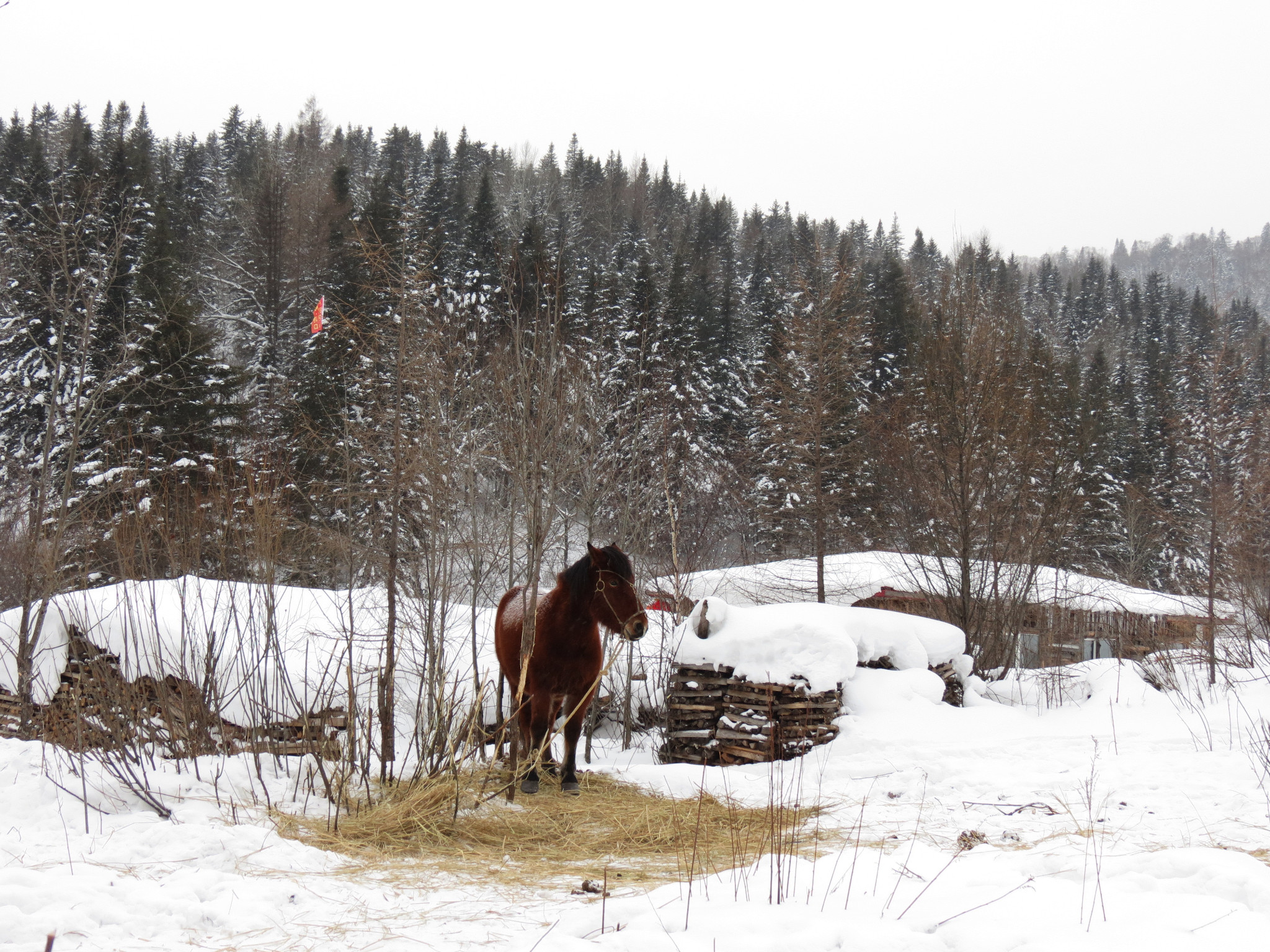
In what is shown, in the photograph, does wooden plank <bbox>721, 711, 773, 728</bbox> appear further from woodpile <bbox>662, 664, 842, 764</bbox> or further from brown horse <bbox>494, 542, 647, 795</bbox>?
brown horse <bbox>494, 542, 647, 795</bbox>

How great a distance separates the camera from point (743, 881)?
3.25 m

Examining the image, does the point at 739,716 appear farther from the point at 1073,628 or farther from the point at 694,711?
the point at 1073,628

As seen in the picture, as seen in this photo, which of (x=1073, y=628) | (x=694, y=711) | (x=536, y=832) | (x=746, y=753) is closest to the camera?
(x=536, y=832)

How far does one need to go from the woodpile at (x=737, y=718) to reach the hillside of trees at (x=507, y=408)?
2220 millimetres

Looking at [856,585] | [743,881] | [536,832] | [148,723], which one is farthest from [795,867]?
[856,585]

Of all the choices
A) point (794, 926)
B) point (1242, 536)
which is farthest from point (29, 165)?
point (1242, 536)

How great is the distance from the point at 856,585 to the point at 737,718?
438 inches

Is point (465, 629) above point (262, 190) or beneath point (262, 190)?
beneath

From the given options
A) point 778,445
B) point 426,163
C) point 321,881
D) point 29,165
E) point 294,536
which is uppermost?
point 426,163

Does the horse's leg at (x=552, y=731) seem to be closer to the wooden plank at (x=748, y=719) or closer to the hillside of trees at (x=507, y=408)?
the hillside of trees at (x=507, y=408)

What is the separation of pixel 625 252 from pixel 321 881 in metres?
44.4

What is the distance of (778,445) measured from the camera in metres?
22.0

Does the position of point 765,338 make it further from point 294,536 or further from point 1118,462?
point 294,536

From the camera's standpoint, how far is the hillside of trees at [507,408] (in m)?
8.40
